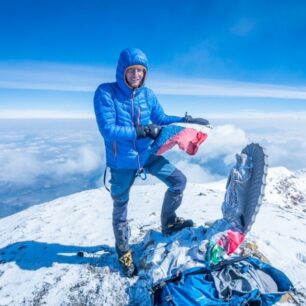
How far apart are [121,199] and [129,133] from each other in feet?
5.11

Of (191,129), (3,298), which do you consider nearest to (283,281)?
(191,129)

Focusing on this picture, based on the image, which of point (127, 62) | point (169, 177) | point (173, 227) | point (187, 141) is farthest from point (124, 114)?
point (173, 227)

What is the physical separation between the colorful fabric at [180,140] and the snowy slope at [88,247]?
2.81m

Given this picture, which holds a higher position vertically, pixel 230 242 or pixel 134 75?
pixel 134 75

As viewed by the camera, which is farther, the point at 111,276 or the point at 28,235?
the point at 28,235

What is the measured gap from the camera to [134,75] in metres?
5.15

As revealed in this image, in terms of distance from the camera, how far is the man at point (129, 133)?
4969 millimetres

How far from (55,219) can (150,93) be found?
6.73 meters

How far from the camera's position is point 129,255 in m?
5.92

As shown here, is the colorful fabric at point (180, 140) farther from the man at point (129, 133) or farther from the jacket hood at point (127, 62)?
the jacket hood at point (127, 62)

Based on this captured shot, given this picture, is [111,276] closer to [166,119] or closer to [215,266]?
[215,266]

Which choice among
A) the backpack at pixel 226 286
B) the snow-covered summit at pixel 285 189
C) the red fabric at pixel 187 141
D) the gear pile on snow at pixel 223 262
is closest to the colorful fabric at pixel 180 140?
the red fabric at pixel 187 141

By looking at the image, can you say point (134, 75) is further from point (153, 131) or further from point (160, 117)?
point (160, 117)

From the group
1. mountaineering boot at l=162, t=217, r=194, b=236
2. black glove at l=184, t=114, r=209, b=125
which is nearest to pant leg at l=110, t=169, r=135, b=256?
mountaineering boot at l=162, t=217, r=194, b=236
